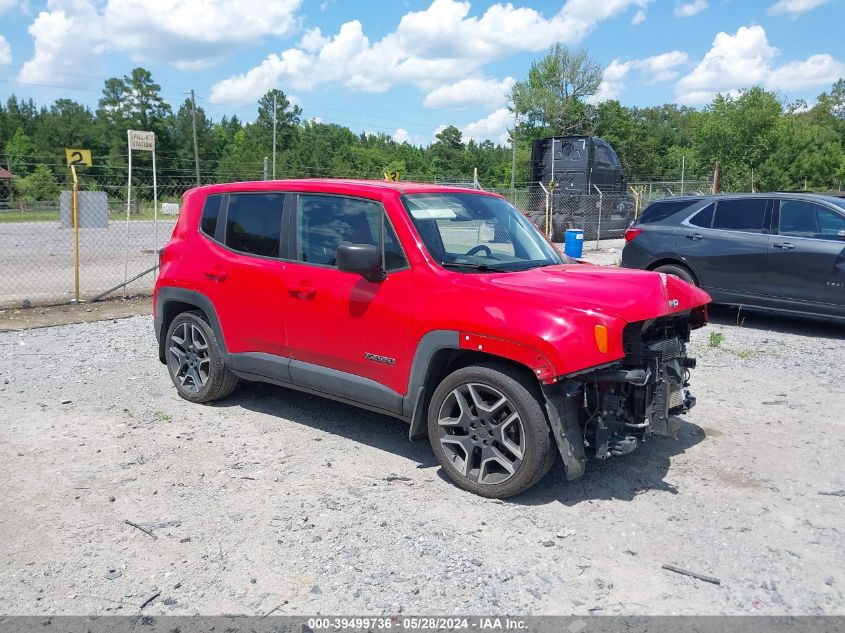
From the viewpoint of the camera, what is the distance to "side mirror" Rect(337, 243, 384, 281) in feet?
14.5

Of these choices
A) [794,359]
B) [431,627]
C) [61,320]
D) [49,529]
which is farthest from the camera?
[61,320]

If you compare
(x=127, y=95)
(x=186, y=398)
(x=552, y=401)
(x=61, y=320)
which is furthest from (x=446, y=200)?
(x=127, y=95)

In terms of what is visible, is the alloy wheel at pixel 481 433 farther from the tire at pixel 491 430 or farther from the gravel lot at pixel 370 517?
the gravel lot at pixel 370 517

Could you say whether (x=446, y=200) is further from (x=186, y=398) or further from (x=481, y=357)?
(x=186, y=398)

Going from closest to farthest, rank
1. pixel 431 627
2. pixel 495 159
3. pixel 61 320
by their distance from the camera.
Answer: pixel 431 627
pixel 61 320
pixel 495 159

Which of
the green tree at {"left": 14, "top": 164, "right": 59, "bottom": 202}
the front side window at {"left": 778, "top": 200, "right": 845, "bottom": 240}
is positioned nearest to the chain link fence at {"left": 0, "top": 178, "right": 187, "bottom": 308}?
the green tree at {"left": 14, "top": 164, "right": 59, "bottom": 202}

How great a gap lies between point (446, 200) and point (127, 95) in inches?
3202

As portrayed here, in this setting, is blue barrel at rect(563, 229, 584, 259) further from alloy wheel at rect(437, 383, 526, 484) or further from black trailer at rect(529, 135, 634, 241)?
alloy wheel at rect(437, 383, 526, 484)

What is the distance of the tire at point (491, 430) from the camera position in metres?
3.97

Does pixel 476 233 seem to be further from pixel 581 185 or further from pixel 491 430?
pixel 581 185

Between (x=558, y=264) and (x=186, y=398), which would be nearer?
(x=558, y=264)

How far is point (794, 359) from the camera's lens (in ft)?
25.5

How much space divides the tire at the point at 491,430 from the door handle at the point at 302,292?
1.18m

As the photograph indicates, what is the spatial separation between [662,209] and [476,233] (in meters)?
6.22
